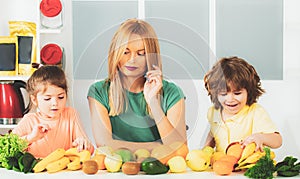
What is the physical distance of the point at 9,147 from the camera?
5.78 ft

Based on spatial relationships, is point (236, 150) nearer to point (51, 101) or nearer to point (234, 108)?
point (234, 108)

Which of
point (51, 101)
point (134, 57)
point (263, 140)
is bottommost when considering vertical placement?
point (263, 140)

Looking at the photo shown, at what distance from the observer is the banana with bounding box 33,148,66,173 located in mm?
1702

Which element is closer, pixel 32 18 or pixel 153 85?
pixel 153 85

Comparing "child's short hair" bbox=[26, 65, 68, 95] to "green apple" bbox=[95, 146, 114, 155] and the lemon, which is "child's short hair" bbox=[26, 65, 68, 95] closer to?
"green apple" bbox=[95, 146, 114, 155]

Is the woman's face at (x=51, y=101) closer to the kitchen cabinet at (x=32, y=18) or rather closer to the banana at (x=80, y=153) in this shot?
the banana at (x=80, y=153)

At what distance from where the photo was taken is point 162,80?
1.72 metres

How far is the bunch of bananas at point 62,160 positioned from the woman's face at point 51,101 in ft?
0.54

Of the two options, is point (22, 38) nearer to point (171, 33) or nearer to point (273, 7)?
point (171, 33)

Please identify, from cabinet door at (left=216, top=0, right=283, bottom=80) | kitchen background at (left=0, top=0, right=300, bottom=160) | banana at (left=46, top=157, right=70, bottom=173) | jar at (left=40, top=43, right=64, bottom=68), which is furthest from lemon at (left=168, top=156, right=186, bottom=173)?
cabinet door at (left=216, top=0, right=283, bottom=80)

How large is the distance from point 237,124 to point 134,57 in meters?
0.40

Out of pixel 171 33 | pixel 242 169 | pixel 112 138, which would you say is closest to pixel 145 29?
pixel 171 33

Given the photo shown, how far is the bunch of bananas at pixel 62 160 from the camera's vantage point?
5.58 feet

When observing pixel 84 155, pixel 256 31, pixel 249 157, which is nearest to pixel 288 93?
pixel 256 31
